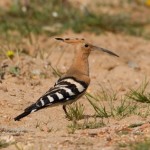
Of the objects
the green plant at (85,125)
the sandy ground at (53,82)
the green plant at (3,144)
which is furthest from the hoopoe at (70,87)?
the green plant at (3,144)

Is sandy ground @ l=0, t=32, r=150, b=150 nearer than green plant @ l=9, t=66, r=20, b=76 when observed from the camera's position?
Yes

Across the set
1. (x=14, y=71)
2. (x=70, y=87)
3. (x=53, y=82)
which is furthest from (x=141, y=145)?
(x=14, y=71)

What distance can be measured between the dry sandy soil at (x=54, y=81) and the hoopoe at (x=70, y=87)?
18 centimetres

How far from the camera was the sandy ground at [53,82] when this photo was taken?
5.09m

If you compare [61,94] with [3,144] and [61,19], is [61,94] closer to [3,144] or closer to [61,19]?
[3,144]

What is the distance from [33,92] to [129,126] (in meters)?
1.99

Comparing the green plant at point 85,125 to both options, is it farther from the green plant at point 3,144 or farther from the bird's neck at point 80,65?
the bird's neck at point 80,65

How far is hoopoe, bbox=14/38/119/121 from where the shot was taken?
5.64m

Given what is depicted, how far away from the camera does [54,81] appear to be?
7676 mm

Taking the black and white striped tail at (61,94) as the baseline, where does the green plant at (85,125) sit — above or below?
below

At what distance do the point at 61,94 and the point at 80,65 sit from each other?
2.84 feet

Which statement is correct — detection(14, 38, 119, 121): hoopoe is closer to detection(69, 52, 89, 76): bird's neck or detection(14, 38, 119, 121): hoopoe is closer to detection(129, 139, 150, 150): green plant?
detection(69, 52, 89, 76): bird's neck

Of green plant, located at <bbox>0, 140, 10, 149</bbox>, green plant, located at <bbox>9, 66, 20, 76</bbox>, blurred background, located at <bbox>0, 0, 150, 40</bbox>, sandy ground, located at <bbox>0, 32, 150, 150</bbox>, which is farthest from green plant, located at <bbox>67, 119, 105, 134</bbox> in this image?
blurred background, located at <bbox>0, 0, 150, 40</bbox>

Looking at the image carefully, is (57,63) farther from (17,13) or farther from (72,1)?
(72,1)
